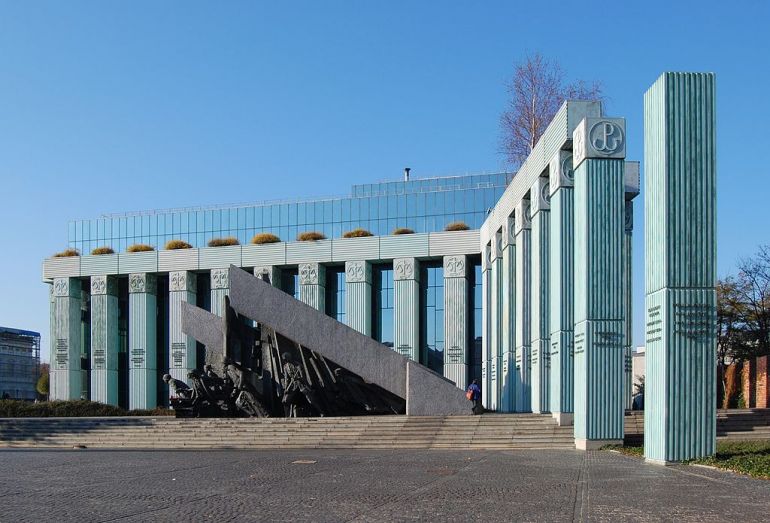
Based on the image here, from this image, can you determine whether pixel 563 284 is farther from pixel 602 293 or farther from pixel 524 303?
pixel 524 303

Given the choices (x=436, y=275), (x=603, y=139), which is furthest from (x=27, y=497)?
(x=436, y=275)

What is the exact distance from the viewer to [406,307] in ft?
131

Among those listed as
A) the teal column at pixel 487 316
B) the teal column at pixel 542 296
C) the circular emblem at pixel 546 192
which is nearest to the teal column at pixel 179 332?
the teal column at pixel 487 316

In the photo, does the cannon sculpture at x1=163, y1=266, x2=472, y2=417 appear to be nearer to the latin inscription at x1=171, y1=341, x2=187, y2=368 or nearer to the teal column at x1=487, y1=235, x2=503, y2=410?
the teal column at x1=487, y1=235, x2=503, y2=410

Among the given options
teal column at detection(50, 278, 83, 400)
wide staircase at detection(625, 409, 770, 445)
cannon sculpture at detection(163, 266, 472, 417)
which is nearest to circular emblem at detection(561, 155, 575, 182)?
wide staircase at detection(625, 409, 770, 445)

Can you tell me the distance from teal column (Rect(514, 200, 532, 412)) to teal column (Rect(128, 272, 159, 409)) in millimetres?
21675

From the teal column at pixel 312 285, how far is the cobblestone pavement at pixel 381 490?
2391 centimetres

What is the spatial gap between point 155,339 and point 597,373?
29.3 metres

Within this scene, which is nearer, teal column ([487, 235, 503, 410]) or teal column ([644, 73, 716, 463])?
teal column ([644, 73, 716, 463])

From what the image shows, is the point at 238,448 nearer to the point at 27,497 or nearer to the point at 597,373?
the point at 597,373

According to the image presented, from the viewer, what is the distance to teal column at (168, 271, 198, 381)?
42.8m

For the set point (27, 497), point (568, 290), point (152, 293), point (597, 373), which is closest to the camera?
point (27, 497)

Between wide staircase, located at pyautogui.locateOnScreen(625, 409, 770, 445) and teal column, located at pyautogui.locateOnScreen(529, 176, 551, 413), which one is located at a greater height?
teal column, located at pyautogui.locateOnScreen(529, 176, 551, 413)

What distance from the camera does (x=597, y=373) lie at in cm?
1923
